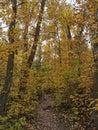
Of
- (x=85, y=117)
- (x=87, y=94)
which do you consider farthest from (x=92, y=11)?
(x=85, y=117)

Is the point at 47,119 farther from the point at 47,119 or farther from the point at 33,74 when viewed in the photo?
the point at 33,74

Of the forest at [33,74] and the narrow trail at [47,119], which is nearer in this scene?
the forest at [33,74]

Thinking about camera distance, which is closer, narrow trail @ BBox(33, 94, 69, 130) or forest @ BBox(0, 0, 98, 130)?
forest @ BBox(0, 0, 98, 130)

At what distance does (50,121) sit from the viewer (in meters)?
12.8

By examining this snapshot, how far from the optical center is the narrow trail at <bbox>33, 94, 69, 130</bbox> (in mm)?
11997

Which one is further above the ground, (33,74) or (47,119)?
(33,74)

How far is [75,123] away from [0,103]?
355 cm

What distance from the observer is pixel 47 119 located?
13.0 meters

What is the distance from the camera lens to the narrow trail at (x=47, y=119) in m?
12.0

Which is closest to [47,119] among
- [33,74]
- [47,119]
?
[47,119]

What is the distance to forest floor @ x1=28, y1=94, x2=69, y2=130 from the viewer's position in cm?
1198

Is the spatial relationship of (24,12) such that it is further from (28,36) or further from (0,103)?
(0,103)

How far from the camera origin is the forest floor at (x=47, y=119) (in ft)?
39.3

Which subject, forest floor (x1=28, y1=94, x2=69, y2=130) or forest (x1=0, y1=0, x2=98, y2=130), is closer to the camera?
forest (x1=0, y1=0, x2=98, y2=130)
